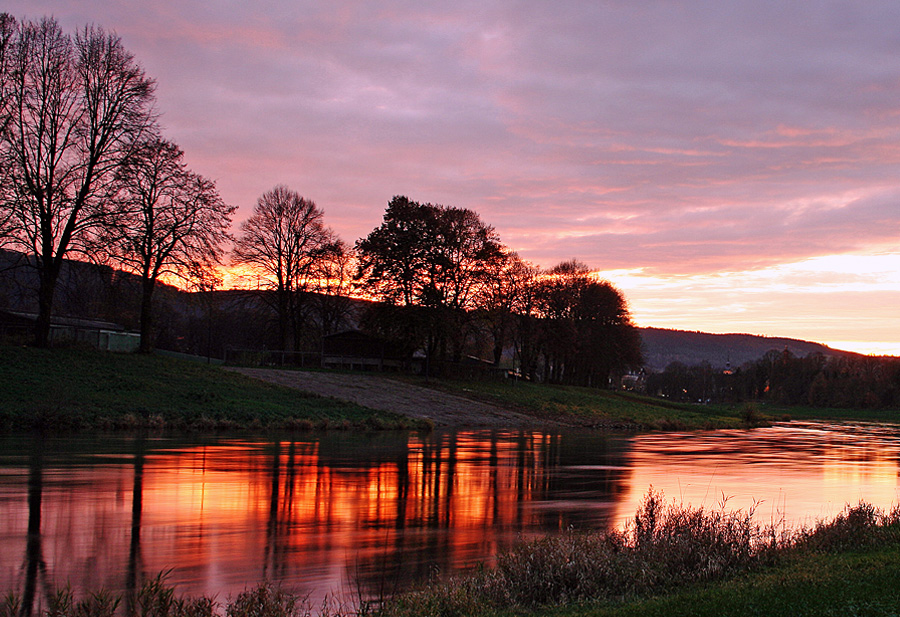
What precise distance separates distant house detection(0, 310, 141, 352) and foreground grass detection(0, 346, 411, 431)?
270 inches

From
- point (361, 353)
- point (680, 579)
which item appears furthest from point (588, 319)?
point (680, 579)

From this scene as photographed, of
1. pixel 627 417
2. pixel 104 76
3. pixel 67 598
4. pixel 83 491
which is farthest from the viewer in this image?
pixel 627 417

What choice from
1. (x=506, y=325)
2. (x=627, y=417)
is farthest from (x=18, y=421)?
(x=506, y=325)

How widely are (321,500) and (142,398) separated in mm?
21520

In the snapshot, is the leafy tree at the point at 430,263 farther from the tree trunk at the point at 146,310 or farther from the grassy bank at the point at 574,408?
the tree trunk at the point at 146,310

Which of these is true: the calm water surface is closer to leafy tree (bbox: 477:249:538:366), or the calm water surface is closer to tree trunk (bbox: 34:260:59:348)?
tree trunk (bbox: 34:260:59:348)

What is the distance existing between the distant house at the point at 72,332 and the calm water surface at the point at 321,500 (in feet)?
91.7

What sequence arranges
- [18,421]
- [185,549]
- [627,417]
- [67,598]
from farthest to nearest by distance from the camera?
[627,417] < [18,421] < [185,549] < [67,598]

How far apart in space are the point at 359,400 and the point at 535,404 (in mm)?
16543

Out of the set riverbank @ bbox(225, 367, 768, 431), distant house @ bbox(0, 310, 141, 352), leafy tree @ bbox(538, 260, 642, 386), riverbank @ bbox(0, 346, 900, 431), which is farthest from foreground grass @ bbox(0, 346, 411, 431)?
leafy tree @ bbox(538, 260, 642, 386)

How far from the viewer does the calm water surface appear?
9.70m

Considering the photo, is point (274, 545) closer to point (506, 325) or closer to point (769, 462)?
point (769, 462)

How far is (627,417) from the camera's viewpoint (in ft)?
189

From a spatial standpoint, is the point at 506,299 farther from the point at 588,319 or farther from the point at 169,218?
the point at 169,218
